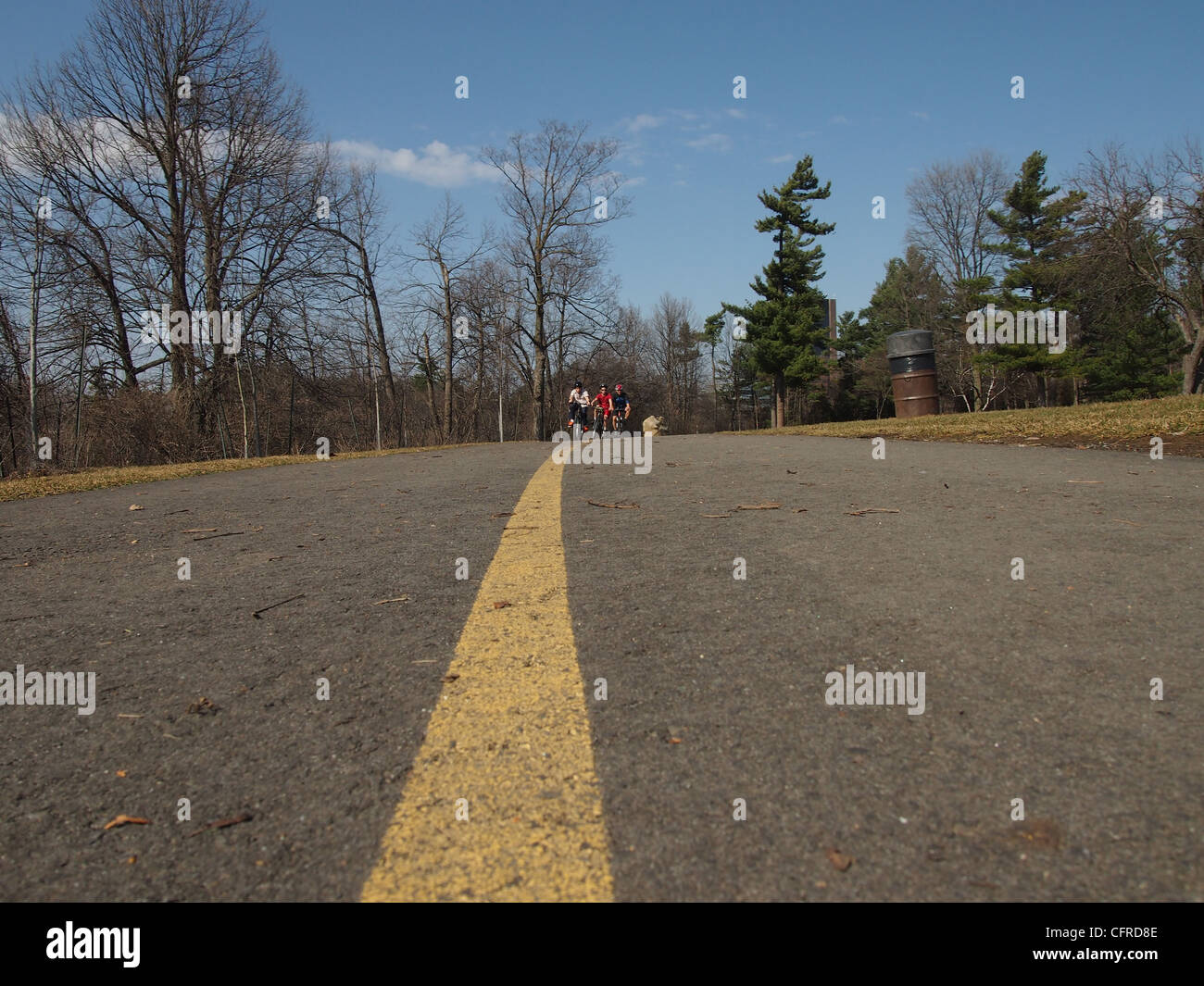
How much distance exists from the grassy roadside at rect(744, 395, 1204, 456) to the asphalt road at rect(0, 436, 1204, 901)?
20.7ft

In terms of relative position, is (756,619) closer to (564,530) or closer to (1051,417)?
(564,530)

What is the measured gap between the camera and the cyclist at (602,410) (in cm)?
2347

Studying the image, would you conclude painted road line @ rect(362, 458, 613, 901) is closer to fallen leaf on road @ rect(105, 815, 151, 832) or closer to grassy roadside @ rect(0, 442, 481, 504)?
fallen leaf on road @ rect(105, 815, 151, 832)

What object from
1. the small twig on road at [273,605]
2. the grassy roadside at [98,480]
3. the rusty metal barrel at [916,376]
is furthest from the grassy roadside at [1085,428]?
the grassy roadside at [98,480]

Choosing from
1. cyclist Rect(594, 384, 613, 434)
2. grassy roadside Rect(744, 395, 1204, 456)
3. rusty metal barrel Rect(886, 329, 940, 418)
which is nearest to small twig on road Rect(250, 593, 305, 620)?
grassy roadside Rect(744, 395, 1204, 456)

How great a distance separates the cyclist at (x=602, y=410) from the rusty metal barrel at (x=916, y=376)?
8721 millimetres

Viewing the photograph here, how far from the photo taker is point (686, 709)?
2018mm

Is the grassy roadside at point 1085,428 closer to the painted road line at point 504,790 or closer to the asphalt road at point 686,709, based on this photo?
the asphalt road at point 686,709

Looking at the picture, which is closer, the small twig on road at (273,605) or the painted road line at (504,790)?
the painted road line at (504,790)

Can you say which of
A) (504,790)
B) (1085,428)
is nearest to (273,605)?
(504,790)

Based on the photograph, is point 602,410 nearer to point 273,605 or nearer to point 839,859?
point 273,605

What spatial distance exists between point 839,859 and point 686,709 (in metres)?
0.66

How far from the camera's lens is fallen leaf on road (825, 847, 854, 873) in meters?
1.38
